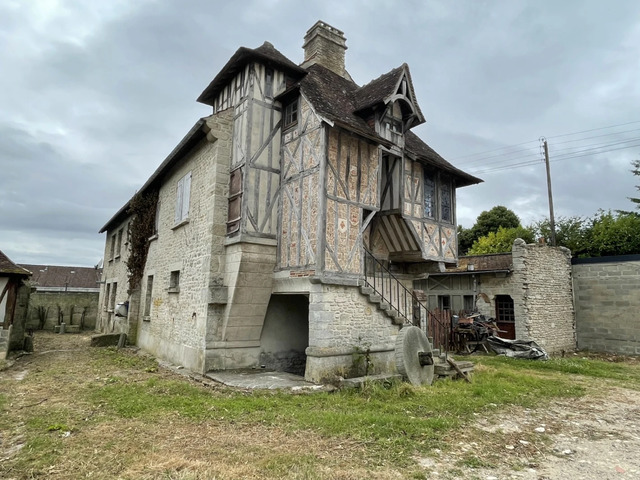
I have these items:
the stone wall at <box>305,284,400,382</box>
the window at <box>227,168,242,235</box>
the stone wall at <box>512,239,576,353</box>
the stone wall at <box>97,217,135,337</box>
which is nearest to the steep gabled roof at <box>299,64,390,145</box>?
the window at <box>227,168,242,235</box>

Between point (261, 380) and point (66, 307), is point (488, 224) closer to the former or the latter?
point (261, 380)

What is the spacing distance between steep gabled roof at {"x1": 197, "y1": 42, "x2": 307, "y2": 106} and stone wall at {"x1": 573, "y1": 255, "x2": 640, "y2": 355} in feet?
41.7

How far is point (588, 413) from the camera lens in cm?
622

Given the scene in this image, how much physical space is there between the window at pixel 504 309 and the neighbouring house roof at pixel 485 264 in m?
1.14

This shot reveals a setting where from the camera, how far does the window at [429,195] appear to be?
34.9 ft

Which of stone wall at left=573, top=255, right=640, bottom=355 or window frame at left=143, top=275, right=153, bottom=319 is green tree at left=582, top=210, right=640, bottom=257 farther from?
window frame at left=143, top=275, right=153, bottom=319

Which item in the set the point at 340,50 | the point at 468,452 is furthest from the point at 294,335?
the point at 340,50

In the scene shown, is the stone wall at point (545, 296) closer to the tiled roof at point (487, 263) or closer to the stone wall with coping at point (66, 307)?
the tiled roof at point (487, 263)

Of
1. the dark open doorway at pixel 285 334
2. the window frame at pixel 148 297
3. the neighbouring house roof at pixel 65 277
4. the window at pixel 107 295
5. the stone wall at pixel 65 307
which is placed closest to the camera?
the dark open doorway at pixel 285 334

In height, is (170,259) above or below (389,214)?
below

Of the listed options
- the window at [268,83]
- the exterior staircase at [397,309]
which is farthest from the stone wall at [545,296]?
the window at [268,83]

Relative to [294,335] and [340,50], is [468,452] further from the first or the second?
[340,50]

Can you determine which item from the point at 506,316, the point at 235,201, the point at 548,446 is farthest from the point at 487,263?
the point at 548,446

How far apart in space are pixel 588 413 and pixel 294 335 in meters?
5.83
